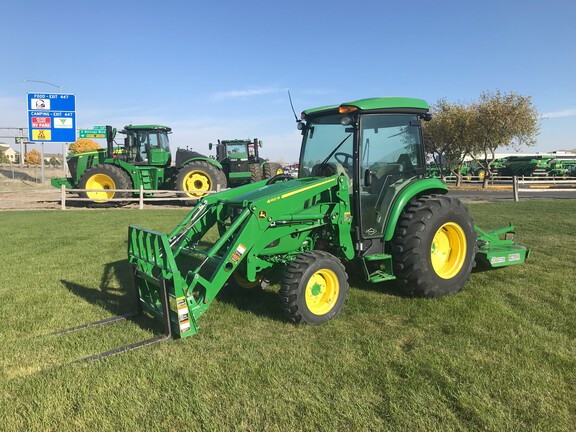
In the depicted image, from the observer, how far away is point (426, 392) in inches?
118

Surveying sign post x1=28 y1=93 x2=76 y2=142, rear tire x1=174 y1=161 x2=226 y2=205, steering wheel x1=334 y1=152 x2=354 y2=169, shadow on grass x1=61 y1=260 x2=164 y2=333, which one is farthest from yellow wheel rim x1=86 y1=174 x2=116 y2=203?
steering wheel x1=334 y1=152 x2=354 y2=169

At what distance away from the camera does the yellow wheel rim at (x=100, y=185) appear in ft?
53.9

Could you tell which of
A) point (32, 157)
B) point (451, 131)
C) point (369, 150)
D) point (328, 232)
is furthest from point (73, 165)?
point (32, 157)

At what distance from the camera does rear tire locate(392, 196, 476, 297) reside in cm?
477

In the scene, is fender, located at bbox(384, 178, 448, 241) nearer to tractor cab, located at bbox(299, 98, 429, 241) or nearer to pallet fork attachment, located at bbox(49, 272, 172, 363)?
tractor cab, located at bbox(299, 98, 429, 241)

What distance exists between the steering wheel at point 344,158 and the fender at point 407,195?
0.70 m

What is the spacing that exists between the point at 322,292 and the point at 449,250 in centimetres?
207

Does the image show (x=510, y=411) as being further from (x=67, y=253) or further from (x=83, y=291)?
(x=67, y=253)

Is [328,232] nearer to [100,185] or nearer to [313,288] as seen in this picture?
[313,288]

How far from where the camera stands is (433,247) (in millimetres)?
5234

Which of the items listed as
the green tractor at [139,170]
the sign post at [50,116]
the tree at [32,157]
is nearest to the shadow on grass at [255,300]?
the green tractor at [139,170]

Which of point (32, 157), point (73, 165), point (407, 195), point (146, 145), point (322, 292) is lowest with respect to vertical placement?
point (322, 292)

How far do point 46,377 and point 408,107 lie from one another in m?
4.51

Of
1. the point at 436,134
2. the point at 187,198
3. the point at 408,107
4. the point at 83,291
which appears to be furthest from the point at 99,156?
the point at 436,134
